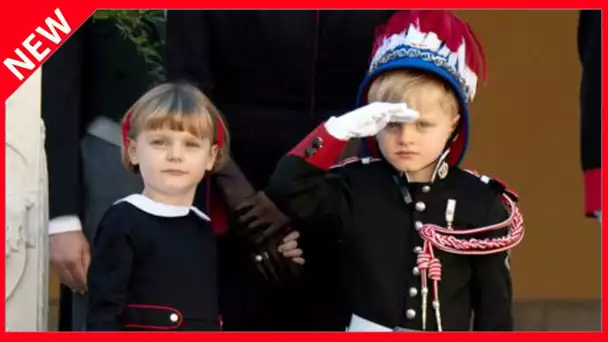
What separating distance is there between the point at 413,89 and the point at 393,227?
268 millimetres

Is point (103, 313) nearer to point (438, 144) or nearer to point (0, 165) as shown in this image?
point (0, 165)

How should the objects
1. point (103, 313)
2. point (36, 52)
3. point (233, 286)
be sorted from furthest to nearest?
1. point (233, 286)
2. point (36, 52)
3. point (103, 313)

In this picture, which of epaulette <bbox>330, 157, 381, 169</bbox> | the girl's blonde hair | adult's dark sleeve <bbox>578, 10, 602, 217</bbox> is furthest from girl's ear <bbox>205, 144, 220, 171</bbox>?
adult's dark sleeve <bbox>578, 10, 602, 217</bbox>

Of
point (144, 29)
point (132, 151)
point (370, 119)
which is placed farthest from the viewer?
point (144, 29)

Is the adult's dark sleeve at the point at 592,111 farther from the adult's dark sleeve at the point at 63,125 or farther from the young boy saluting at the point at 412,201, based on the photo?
the adult's dark sleeve at the point at 63,125

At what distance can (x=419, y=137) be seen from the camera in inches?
105

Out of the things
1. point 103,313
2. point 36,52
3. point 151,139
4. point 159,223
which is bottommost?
point 103,313

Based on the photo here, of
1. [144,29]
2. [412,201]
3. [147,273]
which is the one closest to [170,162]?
[147,273]

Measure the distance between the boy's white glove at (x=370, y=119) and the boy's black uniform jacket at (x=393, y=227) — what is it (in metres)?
0.02

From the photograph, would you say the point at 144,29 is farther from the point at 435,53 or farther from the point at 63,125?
the point at 435,53

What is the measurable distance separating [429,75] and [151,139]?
55 cm

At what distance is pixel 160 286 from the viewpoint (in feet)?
8.58

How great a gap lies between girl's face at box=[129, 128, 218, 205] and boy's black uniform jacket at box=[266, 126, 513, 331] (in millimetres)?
151

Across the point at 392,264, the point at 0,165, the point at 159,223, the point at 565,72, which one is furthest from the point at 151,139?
the point at 565,72
